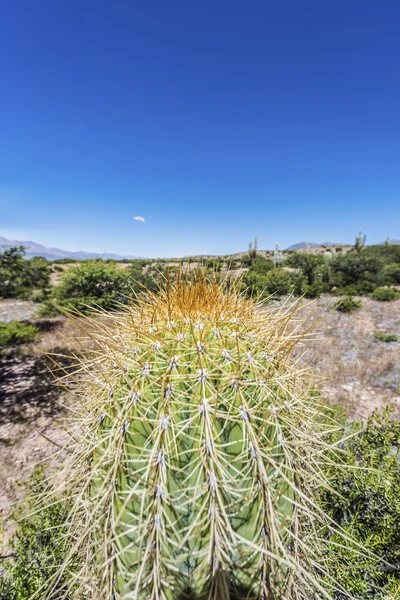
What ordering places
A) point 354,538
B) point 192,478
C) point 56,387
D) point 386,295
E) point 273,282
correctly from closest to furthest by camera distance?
point 192,478 < point 354,538 < point 56,387 < point 386,295 < point 273,282

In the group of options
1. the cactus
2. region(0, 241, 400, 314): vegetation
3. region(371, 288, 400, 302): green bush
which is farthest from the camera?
region(371, 288, 400, 302): green bush

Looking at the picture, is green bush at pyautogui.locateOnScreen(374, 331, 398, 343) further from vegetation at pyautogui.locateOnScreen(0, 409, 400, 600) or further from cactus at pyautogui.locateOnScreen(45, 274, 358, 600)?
cactus at pyautogui.locateOnScreen(45, 274, 358, 600)

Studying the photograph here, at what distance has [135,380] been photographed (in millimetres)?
1418

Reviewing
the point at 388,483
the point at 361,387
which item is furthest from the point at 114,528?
the point at 361,387

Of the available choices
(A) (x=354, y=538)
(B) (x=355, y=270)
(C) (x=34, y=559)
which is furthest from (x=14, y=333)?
(B) (x=355, y=270)

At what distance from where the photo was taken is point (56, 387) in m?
6.93


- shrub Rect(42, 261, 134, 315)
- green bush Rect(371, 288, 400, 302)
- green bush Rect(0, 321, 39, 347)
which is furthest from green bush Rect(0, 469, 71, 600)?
green bush Rect(371, 288, 400, 302)

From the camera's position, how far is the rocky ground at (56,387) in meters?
4.55

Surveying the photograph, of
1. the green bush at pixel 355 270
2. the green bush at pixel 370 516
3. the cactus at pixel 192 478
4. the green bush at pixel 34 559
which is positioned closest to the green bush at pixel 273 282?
the green bush at pixel 355 270

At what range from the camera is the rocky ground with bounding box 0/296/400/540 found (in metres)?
4.55

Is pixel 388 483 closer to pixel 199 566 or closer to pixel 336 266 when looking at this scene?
pixel 199 566

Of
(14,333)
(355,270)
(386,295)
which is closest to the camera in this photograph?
(14,333)

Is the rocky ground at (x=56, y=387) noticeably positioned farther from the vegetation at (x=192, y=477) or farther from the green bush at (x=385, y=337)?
the vegetation at (x=192, y=477)

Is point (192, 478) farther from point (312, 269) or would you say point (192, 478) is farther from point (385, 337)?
point (312, 269)
